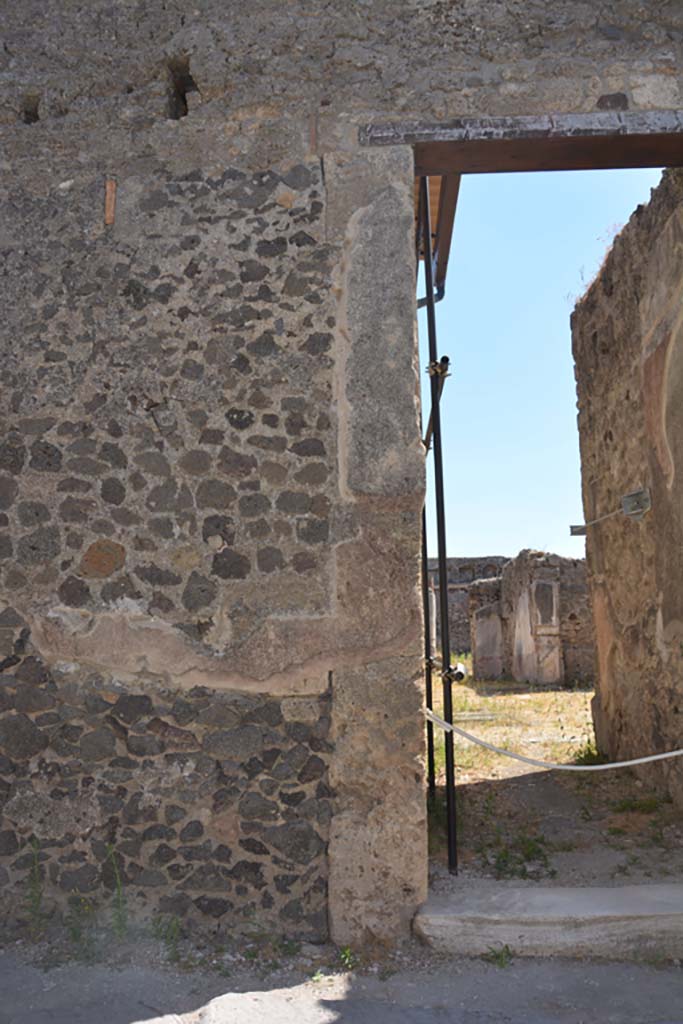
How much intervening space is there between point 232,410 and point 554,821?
10.4ft

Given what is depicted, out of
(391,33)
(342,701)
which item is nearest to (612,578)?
(342,701)

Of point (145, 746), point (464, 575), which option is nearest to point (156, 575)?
point (145, 746)

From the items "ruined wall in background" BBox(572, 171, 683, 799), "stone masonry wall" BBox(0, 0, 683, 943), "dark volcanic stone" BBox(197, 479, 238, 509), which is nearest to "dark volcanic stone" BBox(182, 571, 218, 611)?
"stone masonry wall" BBox(0, 0, 683, 943)

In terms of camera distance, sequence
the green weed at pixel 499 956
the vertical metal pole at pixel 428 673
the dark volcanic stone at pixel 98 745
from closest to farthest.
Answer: the green weed at pixel 499 956, the dark volcanic stone at pixel 98 745, the vertical metal pole at pixel 428 673

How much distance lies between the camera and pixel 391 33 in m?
4.04

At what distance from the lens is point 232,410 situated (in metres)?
3.83

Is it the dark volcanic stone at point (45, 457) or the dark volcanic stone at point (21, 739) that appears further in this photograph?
the dark volcanic stone at point (45, 457)

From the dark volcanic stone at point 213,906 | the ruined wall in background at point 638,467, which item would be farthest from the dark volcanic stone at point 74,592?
the ruined wall in background at point 638,467

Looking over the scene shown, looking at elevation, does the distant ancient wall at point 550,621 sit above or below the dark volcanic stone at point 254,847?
above

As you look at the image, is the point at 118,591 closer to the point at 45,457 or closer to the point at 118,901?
the point at 45,457

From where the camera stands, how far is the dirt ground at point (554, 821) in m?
4.13

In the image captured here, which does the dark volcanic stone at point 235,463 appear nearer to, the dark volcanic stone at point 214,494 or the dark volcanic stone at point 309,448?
the dark volcanic stone at point 214,494

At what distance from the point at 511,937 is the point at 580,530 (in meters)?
5.06

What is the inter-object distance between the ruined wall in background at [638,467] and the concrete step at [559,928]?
72.3 inches
